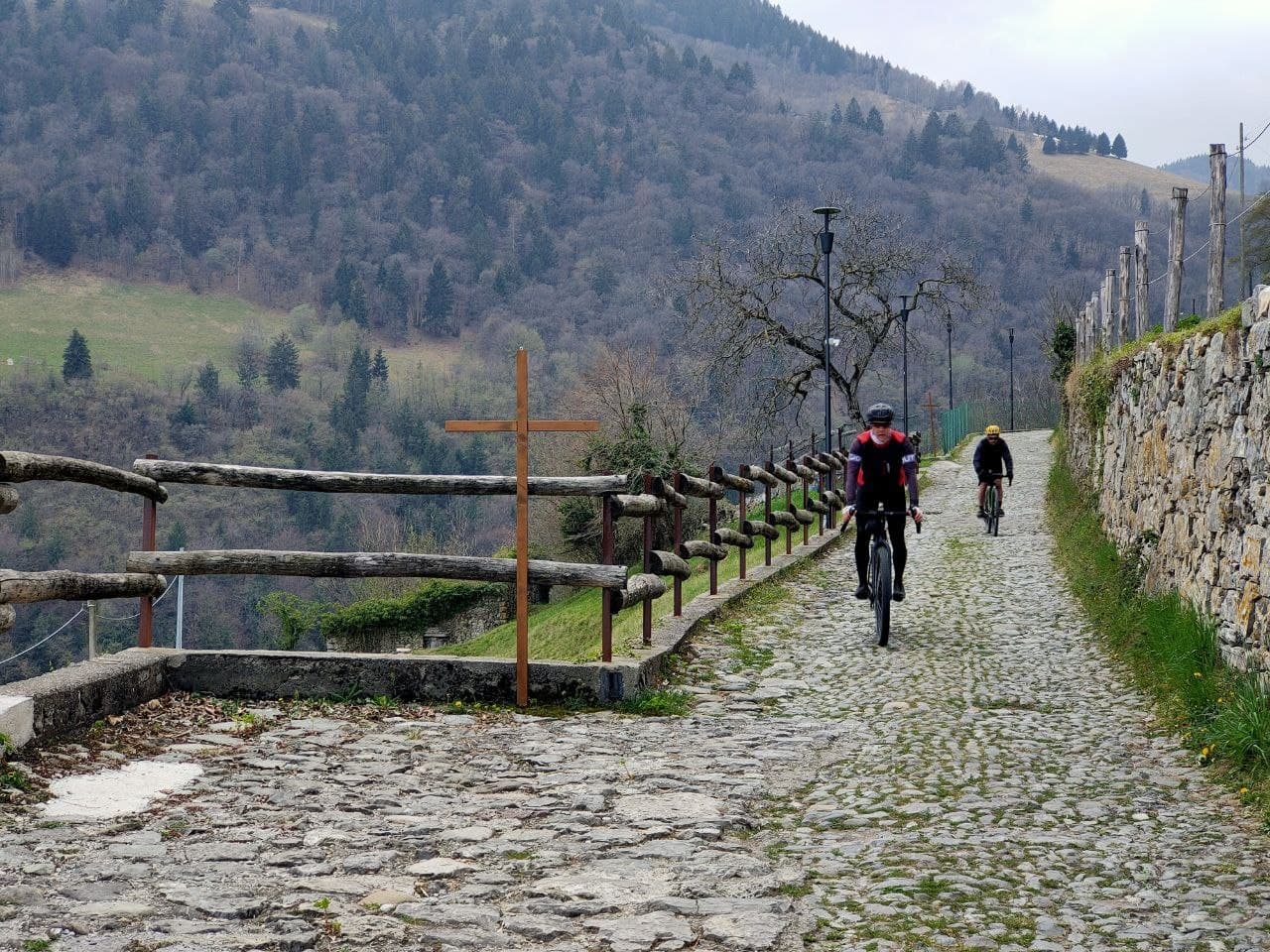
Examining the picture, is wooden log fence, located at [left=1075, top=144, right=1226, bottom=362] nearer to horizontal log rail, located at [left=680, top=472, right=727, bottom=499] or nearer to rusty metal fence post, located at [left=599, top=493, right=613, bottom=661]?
horizontal log rail, located at [left=680, top=472, right=727, bottom=499]

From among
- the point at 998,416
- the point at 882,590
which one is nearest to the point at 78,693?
the point at 882,590

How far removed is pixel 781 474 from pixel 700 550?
545 cm

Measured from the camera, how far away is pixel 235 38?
7303 inches

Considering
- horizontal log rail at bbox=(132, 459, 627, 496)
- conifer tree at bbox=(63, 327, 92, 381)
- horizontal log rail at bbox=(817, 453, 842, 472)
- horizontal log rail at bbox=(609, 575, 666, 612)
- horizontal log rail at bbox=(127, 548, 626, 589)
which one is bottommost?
horizontal log rail at bbox=(609, 575, 666, 612)

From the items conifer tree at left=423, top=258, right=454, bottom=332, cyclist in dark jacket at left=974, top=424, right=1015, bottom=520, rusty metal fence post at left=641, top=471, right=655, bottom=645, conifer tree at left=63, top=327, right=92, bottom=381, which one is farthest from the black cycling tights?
conifer tree at left=423, top=258, right=454, bottom=332

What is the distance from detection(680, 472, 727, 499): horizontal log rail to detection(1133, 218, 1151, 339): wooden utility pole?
6613 millimetres

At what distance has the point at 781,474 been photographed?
57.5ft

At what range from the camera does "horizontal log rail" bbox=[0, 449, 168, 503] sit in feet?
20.9

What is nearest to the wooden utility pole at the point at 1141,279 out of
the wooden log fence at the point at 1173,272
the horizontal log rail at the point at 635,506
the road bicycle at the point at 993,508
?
the wooden log fence at the point at 1173,272

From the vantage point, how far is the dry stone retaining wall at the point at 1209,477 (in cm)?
732

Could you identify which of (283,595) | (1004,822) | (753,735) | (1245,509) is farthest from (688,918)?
(283,595)

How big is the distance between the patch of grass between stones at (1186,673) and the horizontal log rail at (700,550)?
3328mm

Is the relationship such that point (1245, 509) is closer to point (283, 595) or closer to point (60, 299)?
point (283, 595)

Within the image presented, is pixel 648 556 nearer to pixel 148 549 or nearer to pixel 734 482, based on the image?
pixel 148 549
